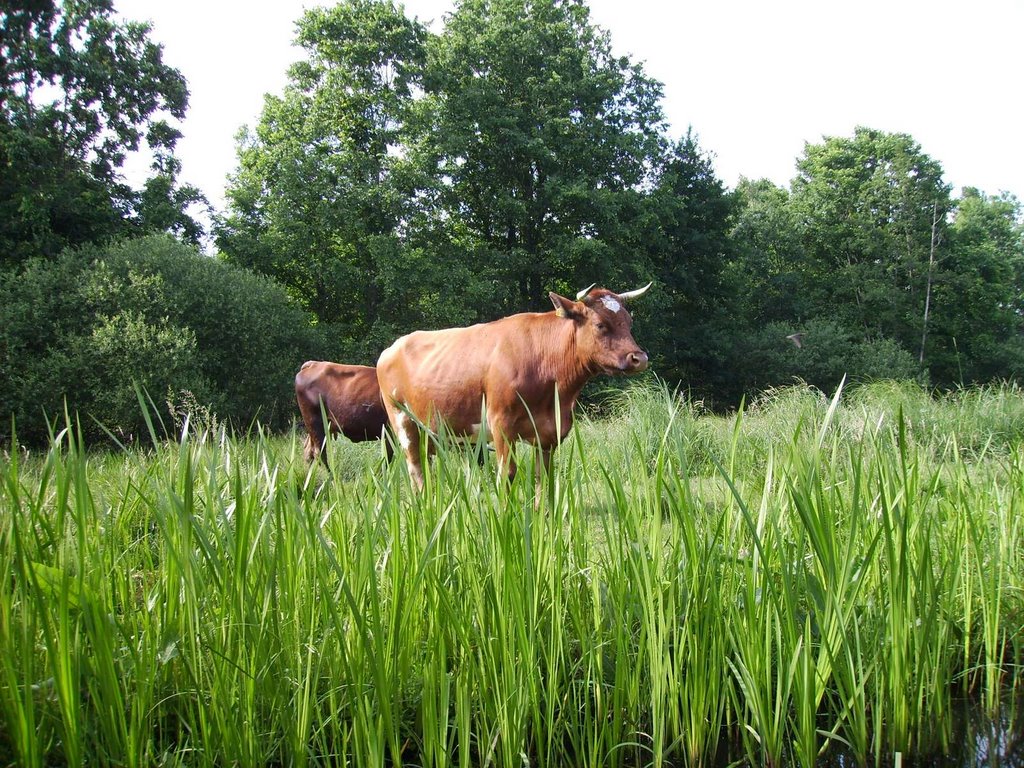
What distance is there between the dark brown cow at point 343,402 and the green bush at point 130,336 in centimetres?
700

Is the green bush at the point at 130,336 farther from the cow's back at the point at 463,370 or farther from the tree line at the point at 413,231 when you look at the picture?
the cow's back at the point at 463,370

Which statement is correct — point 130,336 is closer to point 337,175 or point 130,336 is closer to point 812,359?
point 337,175

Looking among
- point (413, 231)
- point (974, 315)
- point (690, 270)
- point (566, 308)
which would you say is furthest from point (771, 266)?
point (566, 308)

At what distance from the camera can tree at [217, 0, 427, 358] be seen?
21.6 m

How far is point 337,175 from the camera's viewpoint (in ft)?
73.3

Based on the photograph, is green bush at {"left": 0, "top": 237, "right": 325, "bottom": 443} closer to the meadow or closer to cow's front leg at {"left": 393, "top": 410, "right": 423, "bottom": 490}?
cow's front leg at {"left": 393, "top": 410, "right": 423, "bottom": 490}

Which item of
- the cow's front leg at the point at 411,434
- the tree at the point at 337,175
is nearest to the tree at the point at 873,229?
the tree at the point at 337,175

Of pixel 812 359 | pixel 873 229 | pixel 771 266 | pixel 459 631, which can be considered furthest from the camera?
pixel 771 266

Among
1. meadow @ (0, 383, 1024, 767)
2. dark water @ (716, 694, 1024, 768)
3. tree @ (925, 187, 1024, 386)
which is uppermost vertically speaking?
tree @ (925, 187, 1024, 386)

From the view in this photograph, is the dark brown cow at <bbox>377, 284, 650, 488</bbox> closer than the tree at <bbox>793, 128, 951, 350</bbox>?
Yes

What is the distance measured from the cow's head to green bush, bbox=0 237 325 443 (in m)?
9.63

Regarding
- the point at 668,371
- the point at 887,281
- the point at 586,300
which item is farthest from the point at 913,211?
the point at 586,300

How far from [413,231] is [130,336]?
1066cm

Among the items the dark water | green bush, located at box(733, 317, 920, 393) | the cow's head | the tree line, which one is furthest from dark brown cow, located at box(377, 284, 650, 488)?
green bush, located at box(733, 317, 920, 393)
